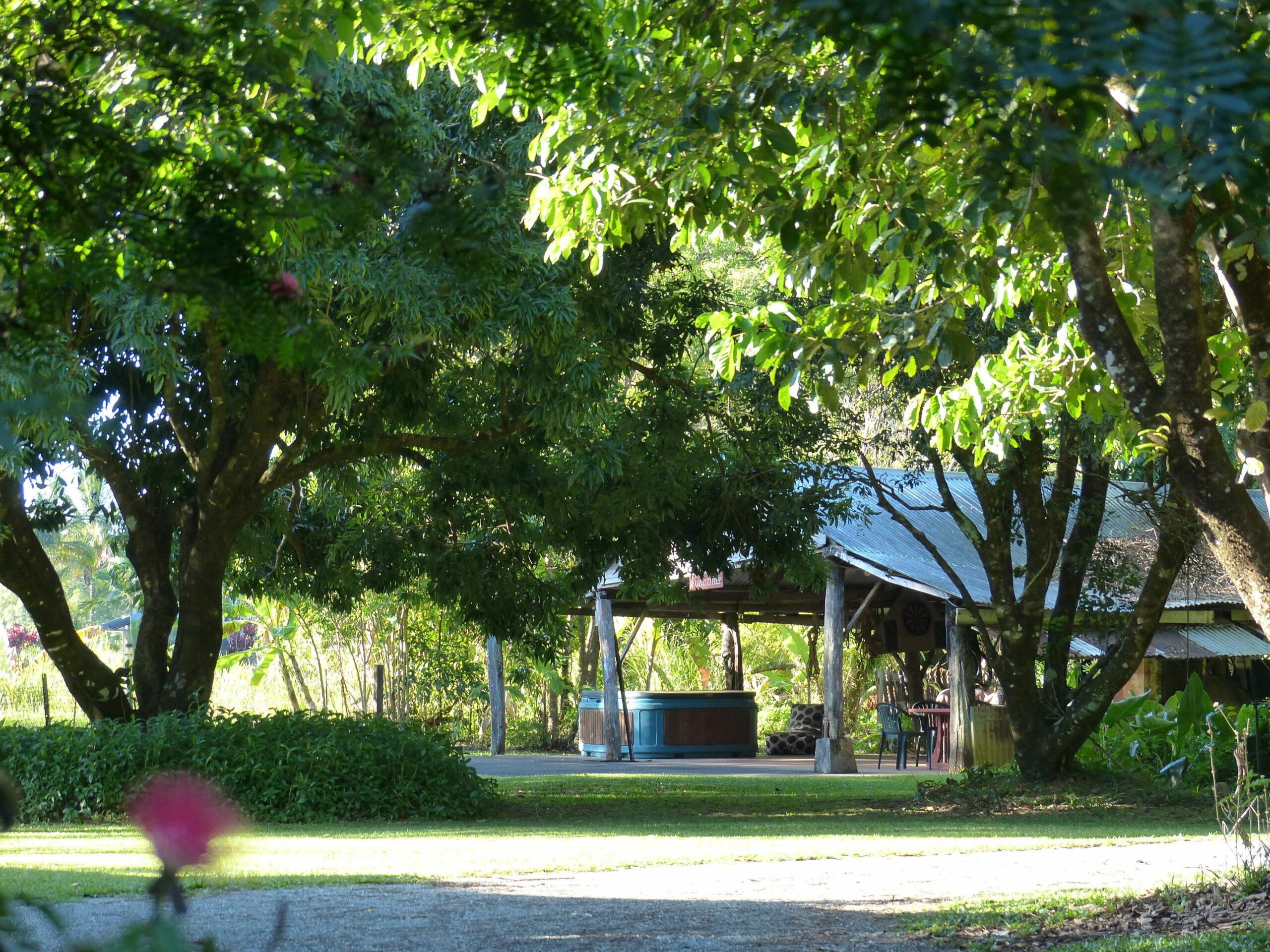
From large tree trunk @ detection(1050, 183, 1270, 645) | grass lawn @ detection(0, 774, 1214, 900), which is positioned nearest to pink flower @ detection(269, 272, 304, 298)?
large tree trunk @ detection(1050, 183, 1270, 645)

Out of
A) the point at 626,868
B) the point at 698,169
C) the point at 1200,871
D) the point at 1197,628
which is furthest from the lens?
the point at 1197,628

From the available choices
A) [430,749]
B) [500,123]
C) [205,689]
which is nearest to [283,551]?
[205,689]

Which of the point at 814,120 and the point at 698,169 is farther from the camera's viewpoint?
the point at 698,169

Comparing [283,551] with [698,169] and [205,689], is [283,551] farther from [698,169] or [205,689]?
[698,169]

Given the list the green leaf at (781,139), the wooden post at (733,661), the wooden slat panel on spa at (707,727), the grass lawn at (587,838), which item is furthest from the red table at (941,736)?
the green leaf at (781,139)

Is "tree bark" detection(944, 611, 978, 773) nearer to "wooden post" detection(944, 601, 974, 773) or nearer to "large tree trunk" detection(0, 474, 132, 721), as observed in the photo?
"wooden post" detection(944, 601, 974, 773)

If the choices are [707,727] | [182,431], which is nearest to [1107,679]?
[182,431]

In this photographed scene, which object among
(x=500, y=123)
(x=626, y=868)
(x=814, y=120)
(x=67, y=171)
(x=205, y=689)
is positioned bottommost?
(x=626, y=868)

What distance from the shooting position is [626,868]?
8.37m

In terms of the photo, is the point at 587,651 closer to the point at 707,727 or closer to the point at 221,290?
the point at 707,727

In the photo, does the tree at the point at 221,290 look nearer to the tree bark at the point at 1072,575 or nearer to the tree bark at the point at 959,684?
the tree bark at the point at 1072,575

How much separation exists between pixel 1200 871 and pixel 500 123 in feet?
24.4

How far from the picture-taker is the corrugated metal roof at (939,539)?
1848 centimetres

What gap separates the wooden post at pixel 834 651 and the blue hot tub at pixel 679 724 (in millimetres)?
5979
